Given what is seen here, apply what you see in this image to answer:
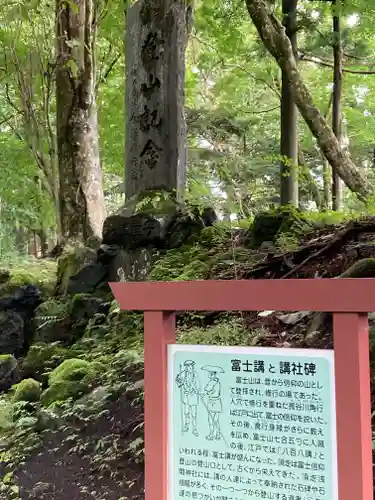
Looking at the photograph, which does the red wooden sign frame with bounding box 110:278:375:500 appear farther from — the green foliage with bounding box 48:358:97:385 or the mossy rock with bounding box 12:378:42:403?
the mossy rock with bounding box 12:378:42:403

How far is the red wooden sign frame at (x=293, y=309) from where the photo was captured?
5.78 feet

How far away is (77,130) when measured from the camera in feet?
27.1

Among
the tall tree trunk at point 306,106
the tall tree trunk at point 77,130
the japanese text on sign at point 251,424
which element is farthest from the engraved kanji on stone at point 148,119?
the japanese text on sign at point 251,424

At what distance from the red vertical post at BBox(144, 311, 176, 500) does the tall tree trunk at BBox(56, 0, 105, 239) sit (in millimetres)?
6322

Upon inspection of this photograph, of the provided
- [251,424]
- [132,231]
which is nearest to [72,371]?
[132,231]

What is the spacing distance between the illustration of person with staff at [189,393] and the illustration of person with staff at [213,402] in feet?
0.16

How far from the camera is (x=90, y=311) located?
5.82 meters

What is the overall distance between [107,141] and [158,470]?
384 inches

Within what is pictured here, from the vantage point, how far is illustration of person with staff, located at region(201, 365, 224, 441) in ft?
6.57

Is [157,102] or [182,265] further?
[157,102]

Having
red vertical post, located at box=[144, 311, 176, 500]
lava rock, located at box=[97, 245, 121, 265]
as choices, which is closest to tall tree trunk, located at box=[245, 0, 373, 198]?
lava rock, located at box=[97, 245, 121, 265]

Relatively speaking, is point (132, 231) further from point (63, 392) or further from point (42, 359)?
point (63, 392)

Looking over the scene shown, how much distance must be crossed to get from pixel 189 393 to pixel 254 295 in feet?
A: 1.54

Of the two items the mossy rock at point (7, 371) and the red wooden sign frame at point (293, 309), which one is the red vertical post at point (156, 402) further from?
the mossy rock at point (7, 371)
